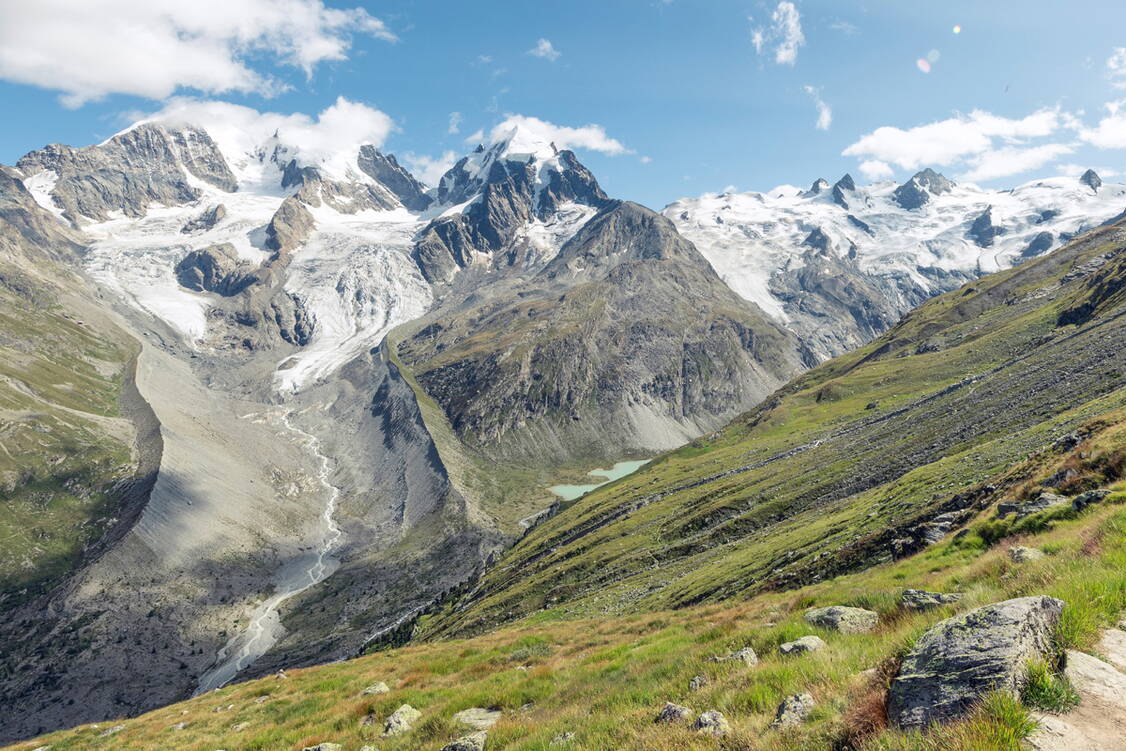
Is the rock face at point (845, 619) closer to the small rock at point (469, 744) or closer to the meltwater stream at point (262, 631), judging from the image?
the small rock at point (469, 744)

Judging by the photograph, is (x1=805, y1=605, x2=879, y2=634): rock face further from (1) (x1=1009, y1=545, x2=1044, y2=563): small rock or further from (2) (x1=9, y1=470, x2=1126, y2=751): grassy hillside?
(1) (x1=1009, y1=545, x2=1044, y2=563): small rock

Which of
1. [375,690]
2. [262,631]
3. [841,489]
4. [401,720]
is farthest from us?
[262,631]

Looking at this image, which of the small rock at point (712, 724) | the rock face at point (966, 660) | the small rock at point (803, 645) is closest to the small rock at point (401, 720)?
the small rock at point (712, 724)

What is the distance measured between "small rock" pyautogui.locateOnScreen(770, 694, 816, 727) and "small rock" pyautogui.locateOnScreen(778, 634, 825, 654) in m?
3.63

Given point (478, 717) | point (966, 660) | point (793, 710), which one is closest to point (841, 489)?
point (478, 717)

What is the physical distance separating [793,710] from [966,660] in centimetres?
259

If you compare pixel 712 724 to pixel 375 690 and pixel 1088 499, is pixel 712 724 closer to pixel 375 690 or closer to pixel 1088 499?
pixel 375 690

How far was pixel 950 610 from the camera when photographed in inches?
414

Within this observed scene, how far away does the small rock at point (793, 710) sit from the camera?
7996mm

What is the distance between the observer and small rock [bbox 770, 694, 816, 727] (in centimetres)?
800

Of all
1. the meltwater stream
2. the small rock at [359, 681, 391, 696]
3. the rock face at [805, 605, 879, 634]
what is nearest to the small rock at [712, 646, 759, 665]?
the rock face at [805, 605, 879, 634]

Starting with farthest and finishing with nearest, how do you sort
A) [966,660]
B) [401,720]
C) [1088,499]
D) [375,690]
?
[375,690] → [1088,499] → [401,720] → [966,660]

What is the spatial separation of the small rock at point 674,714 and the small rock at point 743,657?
3.37 metres

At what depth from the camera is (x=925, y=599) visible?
1194cm
